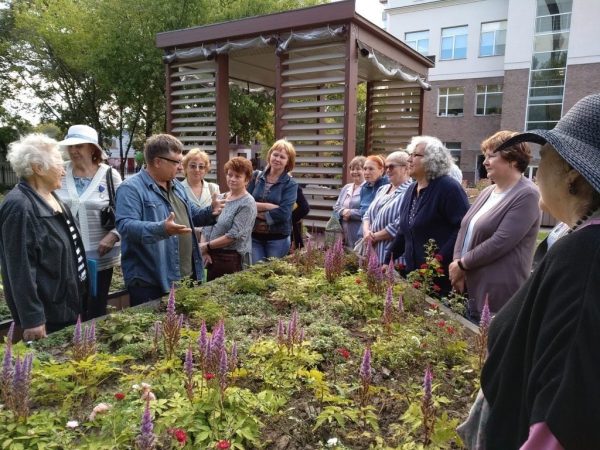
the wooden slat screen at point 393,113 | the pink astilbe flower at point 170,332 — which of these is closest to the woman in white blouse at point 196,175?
the pink astilbe flower at point 170,332

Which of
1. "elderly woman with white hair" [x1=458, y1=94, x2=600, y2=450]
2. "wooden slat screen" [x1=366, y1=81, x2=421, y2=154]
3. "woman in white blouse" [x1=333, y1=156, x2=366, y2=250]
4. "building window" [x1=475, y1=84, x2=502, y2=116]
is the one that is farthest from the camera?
"building window" [x1=475, y1=84, x2=502, y2=116]

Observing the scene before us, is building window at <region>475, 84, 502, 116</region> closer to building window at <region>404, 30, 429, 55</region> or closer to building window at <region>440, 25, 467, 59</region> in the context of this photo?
building window at <region>440, 25, 467, 59</region>

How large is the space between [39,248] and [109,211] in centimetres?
104

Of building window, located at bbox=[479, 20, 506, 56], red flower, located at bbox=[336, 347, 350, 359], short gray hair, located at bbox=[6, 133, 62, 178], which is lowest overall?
red flower, located at bbox=[336, 347, 350, 359]

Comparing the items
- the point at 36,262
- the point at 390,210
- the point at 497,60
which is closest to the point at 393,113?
the point at 390,210

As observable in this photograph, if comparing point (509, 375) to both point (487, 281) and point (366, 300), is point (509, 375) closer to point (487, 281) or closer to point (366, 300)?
point (366, 300)

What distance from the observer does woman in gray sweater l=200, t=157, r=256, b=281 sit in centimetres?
439

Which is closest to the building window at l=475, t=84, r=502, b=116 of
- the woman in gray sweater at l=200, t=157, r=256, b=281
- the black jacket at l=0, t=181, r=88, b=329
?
the woman in gray sweater at l=200, t=157, r=256, b=281

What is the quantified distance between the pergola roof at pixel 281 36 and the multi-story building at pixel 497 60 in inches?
664

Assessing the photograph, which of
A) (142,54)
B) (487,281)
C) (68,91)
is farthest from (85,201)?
(68,91)

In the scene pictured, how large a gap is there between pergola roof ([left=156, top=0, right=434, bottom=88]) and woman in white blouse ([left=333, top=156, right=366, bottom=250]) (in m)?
1.88

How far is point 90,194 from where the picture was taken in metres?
3.83

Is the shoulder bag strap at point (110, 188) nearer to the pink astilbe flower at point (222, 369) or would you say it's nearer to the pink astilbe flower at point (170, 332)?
the pink astilbe flower at point (170, 332)

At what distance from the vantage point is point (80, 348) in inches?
95.3
